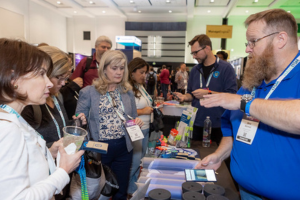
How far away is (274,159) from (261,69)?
0.49 meters

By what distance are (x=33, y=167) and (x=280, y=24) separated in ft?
4.59

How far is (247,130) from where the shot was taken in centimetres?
124

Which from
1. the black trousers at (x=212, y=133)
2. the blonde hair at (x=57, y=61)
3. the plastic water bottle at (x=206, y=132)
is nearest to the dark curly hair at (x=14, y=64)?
the blonde hair at (x=57, y=61)

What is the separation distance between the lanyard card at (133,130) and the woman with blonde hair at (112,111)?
0.22 ft

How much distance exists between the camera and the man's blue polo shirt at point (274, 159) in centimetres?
106

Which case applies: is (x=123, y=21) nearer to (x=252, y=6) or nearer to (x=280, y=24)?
(x=252, y=6)

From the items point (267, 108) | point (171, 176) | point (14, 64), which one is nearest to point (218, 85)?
point (171, 176)

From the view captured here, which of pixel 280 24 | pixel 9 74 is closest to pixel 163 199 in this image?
pixel 9 74

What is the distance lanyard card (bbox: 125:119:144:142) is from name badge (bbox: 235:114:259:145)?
1.01m

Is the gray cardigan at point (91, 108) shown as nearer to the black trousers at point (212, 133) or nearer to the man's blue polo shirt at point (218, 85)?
the black trousers at point (212, 133)

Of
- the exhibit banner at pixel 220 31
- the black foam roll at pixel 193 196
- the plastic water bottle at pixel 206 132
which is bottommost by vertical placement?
the plastic water bottle at pixel 206 132

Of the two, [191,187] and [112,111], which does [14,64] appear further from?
[112,111]

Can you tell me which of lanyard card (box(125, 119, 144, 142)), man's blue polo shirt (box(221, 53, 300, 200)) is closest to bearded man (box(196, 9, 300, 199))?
man's blue polo shirt (box(221, 53, 300, 200))

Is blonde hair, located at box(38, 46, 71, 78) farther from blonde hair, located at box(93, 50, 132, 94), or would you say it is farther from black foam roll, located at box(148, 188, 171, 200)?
black foam roll, located at box(148, 188, 171, 200)
